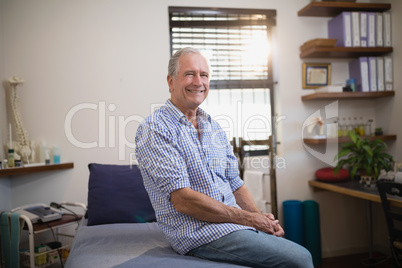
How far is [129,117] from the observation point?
2816 millimetres

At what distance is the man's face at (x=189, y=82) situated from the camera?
1646mm

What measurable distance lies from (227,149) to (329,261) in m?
1.93

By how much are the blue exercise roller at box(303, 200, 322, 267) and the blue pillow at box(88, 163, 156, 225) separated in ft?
4.97

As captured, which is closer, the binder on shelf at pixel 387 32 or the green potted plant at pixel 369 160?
the green potted plant at pixel 369 160

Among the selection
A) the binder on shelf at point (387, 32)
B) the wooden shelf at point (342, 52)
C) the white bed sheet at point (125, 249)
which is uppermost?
the binder on shelf at point (387, 32)

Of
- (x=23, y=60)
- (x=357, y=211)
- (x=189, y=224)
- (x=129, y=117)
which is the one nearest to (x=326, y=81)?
(x=357, y=211)

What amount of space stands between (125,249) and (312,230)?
1923mm

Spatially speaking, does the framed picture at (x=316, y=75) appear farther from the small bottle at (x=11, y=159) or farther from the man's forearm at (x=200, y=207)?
the small bottle at (x=11, y=159)

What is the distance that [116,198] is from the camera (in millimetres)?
2066

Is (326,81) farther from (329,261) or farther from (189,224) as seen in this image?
(189,224)

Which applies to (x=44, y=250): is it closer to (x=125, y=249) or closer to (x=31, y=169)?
(x=31, y=169)

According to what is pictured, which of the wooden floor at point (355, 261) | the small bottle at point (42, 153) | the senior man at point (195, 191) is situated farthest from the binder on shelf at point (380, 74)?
the small bottle at point (42, 153)

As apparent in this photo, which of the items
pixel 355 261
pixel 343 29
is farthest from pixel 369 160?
pixel 343 29

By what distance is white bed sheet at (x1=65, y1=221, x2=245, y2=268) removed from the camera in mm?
1346
